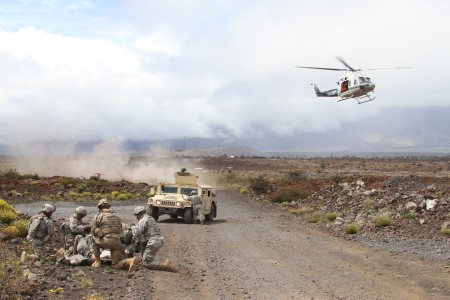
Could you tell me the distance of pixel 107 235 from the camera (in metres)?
13.4

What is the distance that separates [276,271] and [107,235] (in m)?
4.34

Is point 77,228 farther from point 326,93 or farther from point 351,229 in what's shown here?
point 326,93

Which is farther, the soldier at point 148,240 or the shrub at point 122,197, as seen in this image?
the shrub at point 122,197

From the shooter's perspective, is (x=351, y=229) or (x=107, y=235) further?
(x=351, y=229)

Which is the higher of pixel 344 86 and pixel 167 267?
pixel 344 86

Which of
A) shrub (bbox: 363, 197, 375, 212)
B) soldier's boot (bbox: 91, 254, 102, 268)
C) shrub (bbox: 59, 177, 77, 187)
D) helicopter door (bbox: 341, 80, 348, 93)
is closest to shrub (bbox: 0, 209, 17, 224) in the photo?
soldier's boot (bbox: 91, 254, 102, 268)

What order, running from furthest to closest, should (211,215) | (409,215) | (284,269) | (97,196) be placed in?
(97,196)
(211,215)
(409,215)
(284,269)

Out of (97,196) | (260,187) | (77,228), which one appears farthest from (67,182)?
(77,228)

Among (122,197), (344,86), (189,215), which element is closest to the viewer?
(189,215)

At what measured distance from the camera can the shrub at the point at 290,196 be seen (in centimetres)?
4062

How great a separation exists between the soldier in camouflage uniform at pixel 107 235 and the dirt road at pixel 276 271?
24.1 inches

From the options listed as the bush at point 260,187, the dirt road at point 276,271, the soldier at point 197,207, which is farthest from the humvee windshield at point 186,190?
the bush at point 260,187

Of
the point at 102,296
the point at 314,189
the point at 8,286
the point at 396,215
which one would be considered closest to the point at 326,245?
the point at 396,215

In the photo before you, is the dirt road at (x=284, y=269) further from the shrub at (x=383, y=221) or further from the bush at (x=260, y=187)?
the bush at (x=260, y=187)
